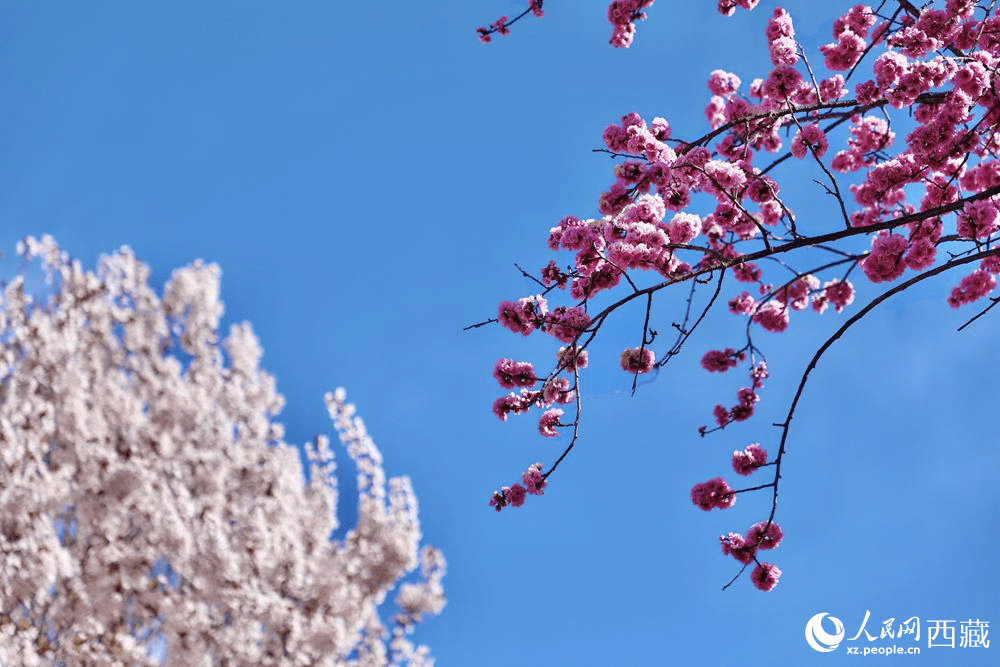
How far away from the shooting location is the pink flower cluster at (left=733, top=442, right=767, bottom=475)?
14.8ft

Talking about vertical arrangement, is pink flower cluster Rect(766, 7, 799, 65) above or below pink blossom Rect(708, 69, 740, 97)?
below

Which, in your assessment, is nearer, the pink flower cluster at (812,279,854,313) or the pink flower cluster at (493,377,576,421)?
the pink flower cluster at (493,377,576,421)

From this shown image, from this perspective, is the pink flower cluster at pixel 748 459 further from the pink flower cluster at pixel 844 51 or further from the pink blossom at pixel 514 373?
the pink flower cluster at pixel 844 51

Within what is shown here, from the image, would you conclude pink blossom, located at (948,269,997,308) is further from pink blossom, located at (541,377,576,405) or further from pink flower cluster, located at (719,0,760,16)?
pink blossom, located at (541,377,576,405)

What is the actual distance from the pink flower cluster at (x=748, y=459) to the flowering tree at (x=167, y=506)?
18.6 ft

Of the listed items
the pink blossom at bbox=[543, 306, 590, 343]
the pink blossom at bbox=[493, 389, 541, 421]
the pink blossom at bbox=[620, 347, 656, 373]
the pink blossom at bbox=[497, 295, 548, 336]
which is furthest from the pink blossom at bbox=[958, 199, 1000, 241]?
the pink blossom at bbox=[493, 389, 541, 421]

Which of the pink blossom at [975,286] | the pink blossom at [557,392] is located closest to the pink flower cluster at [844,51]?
the pink blossom at [975,286]

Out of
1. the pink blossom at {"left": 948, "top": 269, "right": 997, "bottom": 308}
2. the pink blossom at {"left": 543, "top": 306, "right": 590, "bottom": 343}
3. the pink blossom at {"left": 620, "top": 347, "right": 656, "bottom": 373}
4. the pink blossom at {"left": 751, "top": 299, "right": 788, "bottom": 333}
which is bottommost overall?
the pink blossom at {"left": 543, "top": 306, "right": 590, "bottom": 343}

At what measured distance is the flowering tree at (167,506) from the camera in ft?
24.1

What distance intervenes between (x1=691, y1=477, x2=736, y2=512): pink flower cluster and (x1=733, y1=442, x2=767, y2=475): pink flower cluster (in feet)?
0.88

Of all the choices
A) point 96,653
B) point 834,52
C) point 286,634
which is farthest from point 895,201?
point 96,653

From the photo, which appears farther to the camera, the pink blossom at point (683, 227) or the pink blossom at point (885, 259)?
the pink blossom at point (683, 227)

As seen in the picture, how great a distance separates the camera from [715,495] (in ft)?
14.1

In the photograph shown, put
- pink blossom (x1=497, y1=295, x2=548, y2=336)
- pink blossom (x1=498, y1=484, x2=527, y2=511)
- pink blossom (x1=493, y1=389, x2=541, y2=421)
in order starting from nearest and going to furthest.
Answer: pink blossom (x1=497, y1=295, x2=548, y2=336) → pink blossom (x1=493, y1=389, x2=541, y2=421) → pink blossom (x1=498, y1=484, x2=527, y2=511)
